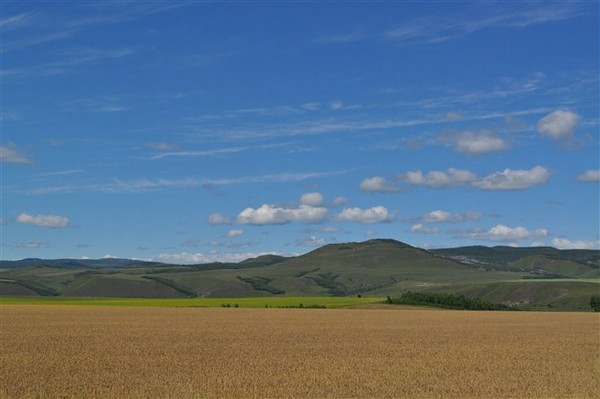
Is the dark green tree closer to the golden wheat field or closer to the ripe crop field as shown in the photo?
the ripe crop field

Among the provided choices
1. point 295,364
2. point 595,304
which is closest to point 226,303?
point 595,304

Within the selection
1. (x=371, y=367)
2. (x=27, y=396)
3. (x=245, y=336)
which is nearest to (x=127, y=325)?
(x=245, y=336)

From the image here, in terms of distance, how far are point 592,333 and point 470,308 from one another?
61.8 metres

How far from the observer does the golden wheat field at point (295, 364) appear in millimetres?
24312

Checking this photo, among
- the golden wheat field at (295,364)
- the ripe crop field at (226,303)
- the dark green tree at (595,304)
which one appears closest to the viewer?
the golden wheat field at (295,364)

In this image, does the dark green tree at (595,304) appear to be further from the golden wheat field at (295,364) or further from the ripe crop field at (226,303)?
the golden wheat field at (295,364)

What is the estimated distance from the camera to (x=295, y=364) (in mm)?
31125

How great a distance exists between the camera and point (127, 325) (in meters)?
59.6

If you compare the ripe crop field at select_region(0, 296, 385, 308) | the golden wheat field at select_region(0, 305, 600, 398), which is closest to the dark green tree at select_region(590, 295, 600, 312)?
the ripe crop field at select_region(0, 296, 385, 308)

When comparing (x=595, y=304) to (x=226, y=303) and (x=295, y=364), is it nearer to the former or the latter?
(x=226, y=303)

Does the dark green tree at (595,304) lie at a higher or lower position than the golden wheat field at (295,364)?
higher

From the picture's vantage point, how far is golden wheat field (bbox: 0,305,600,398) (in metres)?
24.3

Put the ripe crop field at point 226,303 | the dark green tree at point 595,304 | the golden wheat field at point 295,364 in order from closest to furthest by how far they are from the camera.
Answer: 1. the golden wheat field at point 295,364
2. the dark green tree at point 595,304
3. the ripe crop field at point 226,303

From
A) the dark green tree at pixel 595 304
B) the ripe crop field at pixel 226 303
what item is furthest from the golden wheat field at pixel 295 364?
the dark green tree at pixel 595 304
